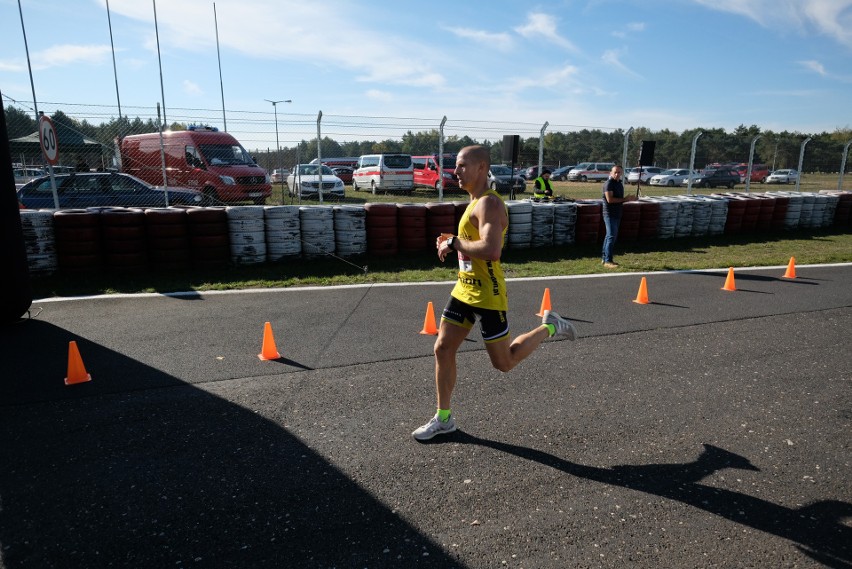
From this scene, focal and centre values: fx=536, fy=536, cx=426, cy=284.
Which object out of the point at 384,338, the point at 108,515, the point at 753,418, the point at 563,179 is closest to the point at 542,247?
the point at 384,338

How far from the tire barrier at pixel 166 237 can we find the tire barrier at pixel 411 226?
394 cm

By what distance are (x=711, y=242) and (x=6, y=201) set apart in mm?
14089

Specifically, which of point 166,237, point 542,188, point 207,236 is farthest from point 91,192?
point 542,188

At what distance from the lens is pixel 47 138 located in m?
10.1

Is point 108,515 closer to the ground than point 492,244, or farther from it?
closer to the ground

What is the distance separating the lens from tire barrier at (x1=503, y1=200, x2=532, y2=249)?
38.5ft

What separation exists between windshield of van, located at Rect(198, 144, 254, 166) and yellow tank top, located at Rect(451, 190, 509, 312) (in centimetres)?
1471

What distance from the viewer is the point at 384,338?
609cm

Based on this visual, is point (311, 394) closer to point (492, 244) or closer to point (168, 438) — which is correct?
point (168, 438)

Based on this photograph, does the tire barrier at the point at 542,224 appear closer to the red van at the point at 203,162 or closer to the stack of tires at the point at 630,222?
the stack of tires at the point at 630,222

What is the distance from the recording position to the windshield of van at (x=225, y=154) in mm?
16359

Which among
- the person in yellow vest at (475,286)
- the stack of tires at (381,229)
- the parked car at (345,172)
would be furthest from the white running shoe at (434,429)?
the parked car at (345,172)

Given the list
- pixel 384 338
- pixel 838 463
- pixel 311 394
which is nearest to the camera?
pixel 838 463

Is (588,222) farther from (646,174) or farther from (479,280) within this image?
(646,174)
